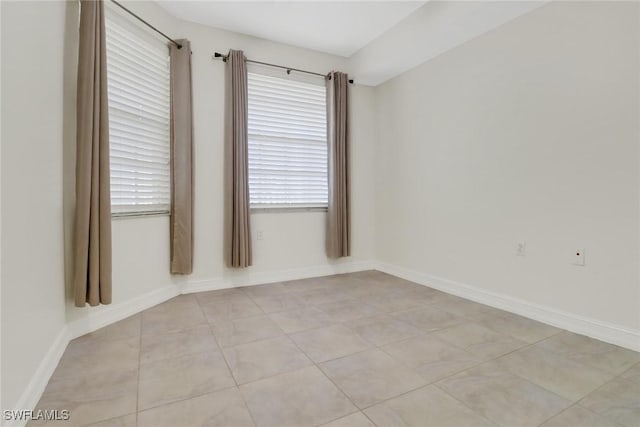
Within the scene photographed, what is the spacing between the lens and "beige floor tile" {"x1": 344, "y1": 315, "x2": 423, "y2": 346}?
83.8 inches

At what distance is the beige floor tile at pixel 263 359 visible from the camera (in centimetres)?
169

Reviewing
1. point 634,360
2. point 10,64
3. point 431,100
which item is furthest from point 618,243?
point 10,64

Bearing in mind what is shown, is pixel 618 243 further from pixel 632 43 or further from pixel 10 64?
pixel 10 64

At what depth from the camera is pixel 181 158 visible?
2.94 meters

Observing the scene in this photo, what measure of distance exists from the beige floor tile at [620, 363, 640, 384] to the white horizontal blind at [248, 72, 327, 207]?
9.33 feet

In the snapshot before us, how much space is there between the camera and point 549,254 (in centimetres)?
238

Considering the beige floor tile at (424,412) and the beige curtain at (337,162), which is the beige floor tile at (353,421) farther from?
the beige curtain at (337,162)

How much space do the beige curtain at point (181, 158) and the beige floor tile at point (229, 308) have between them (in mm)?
420

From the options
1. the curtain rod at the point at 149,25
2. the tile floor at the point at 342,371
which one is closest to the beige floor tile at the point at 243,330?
the tile floor at the point at 342,371

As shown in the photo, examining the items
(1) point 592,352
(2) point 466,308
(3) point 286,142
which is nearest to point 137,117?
(3) point 286,142

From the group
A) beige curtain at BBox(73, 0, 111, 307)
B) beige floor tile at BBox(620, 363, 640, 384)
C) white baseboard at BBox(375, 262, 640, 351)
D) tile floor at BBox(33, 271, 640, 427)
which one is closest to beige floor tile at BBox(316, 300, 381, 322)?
tile floor at BBox(33, 271, 640, 427)

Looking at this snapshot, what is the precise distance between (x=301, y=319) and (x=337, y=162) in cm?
195

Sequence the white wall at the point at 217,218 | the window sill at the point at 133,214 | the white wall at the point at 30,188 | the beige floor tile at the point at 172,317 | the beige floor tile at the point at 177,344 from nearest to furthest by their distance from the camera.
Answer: the white wall at the point at 30,188, the beige floor tile at the point at 177,344, the beige floor tile at the point at 172,317, the window sill at the point at 133,214, the white wall at the point at 217,218

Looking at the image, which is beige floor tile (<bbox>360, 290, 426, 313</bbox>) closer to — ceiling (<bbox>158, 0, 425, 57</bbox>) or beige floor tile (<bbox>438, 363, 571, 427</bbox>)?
beige floor tile (<bbox>438, 363, 571, 427</bbox>)
